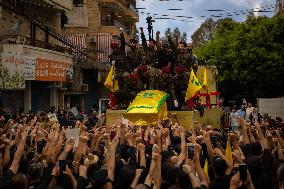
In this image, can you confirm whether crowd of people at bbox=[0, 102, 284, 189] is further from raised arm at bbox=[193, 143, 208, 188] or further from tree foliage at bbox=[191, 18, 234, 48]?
tree foliage at bbox=[191, 18, 234, 48]

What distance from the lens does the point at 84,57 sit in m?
31.8

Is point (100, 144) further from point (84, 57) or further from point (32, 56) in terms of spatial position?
point (84, 57)

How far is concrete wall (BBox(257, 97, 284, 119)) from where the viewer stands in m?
27.8

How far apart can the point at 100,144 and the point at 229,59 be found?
96.2 ft

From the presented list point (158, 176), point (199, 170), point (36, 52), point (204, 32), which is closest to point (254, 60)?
point (36, 52)

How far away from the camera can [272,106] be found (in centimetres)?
2812

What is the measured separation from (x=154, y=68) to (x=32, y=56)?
7243 mm

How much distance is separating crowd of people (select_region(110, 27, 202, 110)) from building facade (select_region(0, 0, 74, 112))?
5.05m

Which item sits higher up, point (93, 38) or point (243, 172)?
point (93, 38)

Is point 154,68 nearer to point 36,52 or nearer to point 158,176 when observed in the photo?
point 36,52

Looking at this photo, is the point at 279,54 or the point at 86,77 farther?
the point at 279,54

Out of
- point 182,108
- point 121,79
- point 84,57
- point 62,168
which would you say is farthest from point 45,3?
point 62,168

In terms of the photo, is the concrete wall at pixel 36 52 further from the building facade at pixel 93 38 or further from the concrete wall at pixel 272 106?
the concrete wall at pixel 272 106

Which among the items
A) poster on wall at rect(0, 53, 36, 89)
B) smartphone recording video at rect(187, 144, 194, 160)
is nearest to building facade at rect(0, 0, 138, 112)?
poster on wall at rect(0, 53, 36, 89)
